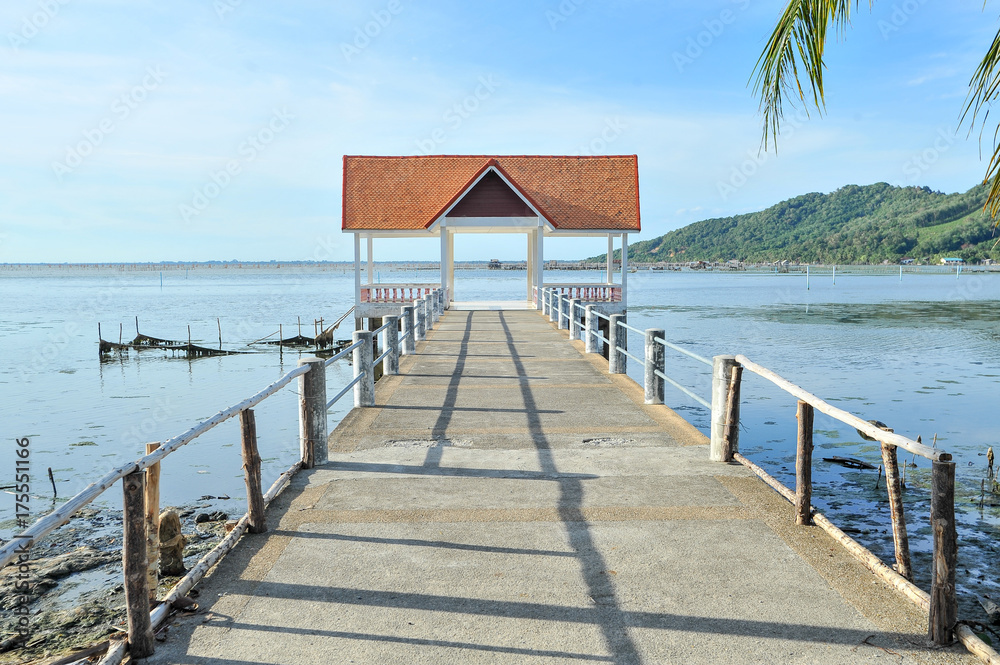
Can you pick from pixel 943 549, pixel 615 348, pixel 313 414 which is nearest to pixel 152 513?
pixel 313 414

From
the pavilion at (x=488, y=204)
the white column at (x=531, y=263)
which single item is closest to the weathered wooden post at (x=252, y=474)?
the pavilion at (x=488, y=204)

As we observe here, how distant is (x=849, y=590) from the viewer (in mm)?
4270

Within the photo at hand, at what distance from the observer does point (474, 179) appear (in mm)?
25984

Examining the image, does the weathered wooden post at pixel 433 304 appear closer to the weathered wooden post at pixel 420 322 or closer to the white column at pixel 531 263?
the weathered wooden post at pixel 420 322

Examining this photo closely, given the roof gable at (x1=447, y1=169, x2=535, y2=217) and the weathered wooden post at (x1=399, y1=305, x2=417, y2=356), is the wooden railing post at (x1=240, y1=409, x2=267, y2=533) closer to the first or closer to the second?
the weathered wooden post at (x1=399, y1=305, x2=417, y2=356)

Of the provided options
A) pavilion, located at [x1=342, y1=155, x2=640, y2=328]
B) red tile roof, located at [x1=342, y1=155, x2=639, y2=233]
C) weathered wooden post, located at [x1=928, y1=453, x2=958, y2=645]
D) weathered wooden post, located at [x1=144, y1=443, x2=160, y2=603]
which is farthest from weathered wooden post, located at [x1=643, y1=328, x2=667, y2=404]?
red tile roof, located at [x1=342, y1=155, x2=639, y2=233]

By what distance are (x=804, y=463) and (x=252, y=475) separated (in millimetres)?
3762

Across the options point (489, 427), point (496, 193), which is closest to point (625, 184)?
point (496, 193)

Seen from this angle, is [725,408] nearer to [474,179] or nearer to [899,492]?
[899,492]

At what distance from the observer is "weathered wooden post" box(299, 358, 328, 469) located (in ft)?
22.3

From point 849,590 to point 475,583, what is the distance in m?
2.12

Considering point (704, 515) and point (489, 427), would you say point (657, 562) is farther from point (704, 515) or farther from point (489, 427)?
point (489, 427)

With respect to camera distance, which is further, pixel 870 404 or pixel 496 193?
pixel 496 193

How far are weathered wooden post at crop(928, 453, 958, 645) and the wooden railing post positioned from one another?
13.2 feet
